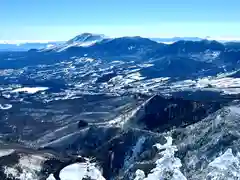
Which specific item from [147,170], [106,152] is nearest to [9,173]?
[106,152]

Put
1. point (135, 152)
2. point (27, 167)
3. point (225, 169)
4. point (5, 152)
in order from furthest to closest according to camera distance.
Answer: point (5, 152), point (135, 152), point (27, 167), point (225, 169)

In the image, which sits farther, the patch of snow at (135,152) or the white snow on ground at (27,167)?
the patch of snow at (135,152)

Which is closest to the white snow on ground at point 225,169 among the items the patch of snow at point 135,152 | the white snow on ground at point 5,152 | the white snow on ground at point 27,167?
the white snow on ground at point 27,167

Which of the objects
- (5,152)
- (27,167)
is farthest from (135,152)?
(5,152)

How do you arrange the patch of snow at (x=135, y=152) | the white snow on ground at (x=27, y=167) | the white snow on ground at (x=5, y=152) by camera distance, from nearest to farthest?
the white snow on ground at (x=27, y=167), the patch of snow at (x=135, y=152), the white snow on ground at (x=5, y=152)

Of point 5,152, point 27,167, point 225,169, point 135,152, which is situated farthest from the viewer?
point 5,152

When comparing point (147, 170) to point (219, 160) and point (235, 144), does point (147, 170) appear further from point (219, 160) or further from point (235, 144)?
point (219, 160)

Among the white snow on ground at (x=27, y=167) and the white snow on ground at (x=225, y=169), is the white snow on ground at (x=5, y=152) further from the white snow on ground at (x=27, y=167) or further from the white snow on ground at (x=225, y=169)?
the white snow on ground at (x=225, y=169)

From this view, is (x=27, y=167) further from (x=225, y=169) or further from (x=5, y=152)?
(x=225, y=169)

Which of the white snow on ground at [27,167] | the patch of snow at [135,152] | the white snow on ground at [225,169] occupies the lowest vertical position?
the white snow on ground at [27,167]
